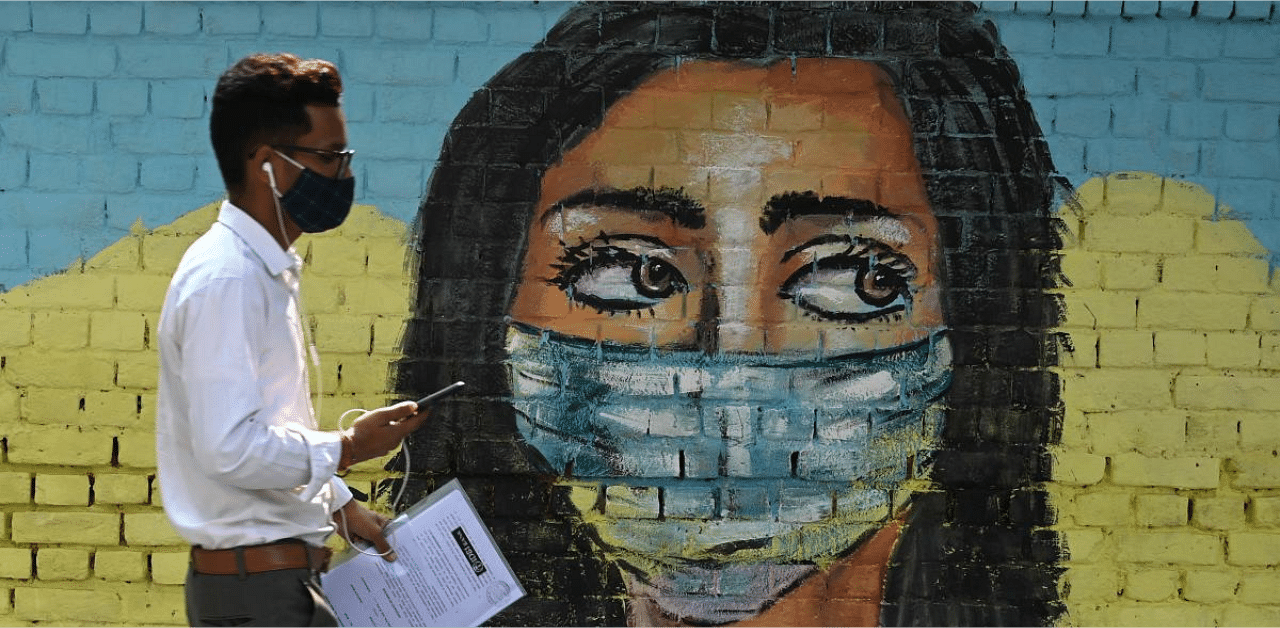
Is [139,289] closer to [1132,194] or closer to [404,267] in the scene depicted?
[404,267]

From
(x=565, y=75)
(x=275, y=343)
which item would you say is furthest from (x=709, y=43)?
(x=275, y=343)

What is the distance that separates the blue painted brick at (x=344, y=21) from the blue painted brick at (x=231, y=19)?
0.19 m

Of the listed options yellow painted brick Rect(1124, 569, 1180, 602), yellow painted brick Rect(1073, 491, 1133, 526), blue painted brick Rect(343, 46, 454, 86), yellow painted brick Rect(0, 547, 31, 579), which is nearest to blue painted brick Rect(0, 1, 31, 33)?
blue painted brick Rect(343, 46, 454, 86)

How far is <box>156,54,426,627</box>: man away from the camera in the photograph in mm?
2303

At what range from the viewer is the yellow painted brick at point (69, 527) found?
13.1ft

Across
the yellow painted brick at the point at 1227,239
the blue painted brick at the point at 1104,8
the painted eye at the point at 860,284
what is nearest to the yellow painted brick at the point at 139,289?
the painted eye at the point at 860,284

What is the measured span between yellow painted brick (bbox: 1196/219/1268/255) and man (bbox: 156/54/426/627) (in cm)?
257

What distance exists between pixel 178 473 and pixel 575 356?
1.67m

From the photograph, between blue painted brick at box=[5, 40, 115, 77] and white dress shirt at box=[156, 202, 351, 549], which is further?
blue painted brick at box=[5, 40, 115, 77]

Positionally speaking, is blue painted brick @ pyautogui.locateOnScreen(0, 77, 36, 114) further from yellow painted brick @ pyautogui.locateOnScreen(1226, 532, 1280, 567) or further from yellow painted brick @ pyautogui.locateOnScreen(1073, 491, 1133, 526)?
yellow painted brick @ pyautogui.locateOnScreen(1226, 532, 1280, 567)

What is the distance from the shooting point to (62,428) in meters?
3.97

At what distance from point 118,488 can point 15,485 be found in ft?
0.97

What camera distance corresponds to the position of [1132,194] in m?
4.01

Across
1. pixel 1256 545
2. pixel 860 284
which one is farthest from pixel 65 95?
pixel 1256 545
